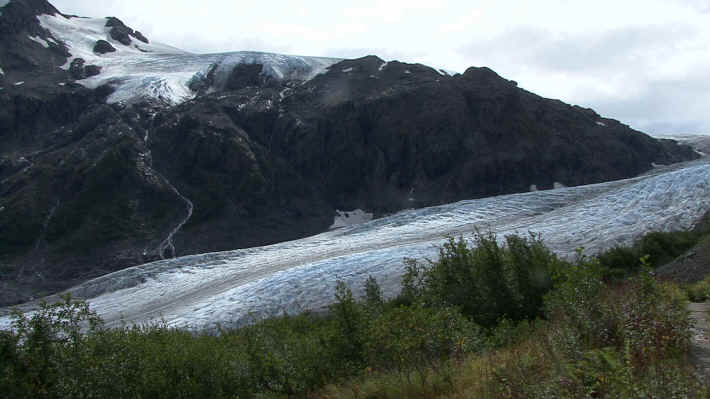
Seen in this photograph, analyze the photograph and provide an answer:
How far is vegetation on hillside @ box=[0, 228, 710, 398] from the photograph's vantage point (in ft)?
17.9

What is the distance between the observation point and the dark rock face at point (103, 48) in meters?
107

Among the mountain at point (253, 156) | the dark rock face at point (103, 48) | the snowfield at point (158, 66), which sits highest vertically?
the dark rock face at point (103, 48)

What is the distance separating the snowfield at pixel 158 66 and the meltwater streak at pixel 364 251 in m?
56.8

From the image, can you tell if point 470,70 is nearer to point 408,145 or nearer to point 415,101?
point 415,101

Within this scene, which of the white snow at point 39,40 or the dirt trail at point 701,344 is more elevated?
the white snow at point 39,40

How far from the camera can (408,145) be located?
2771 inches

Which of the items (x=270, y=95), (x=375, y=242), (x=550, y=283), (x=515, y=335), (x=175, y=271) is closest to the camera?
(x=515, y=335)

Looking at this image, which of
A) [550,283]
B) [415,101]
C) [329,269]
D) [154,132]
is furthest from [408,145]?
[550,283]

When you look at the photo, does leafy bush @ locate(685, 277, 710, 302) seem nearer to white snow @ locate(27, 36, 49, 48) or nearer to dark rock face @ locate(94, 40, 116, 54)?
white snow @ locate(27, 36, 49, 48)

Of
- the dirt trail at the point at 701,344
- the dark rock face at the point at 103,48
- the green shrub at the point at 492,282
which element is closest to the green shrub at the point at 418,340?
the dirt trail at the point at 701,344

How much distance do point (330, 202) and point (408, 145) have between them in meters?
11.6

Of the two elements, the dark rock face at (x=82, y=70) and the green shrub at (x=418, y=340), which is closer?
the green shrub at (x=418, y=340)

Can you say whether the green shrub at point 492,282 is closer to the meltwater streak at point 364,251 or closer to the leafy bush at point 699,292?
the leafy bush at point 699,292

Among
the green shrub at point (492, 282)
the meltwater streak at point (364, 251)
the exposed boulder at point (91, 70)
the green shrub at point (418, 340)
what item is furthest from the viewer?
the exposed boulder at point (91, 70)
